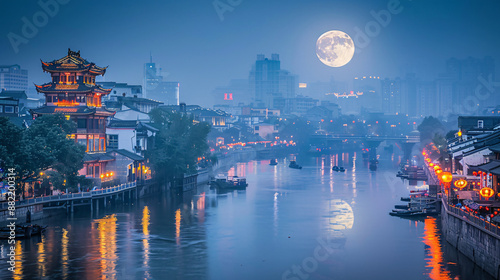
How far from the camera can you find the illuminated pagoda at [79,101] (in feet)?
234

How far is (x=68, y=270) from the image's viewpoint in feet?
134

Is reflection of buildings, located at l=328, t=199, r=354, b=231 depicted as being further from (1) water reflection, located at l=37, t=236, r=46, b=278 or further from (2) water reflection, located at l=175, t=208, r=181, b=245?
(1) water reflection, located at l=37, t=236, r=46, b=278

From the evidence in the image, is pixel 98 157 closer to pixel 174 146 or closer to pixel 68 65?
pixel 68 65

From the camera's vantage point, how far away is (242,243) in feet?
168

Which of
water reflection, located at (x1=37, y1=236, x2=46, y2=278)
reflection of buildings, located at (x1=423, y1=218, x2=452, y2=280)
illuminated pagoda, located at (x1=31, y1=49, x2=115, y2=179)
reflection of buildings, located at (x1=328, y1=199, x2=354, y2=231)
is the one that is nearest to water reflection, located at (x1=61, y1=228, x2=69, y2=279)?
water reflection, located at (x1=37, y1=236, x2=46, y2=278)

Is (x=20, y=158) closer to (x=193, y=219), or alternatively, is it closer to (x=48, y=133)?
(x=48, y=133)

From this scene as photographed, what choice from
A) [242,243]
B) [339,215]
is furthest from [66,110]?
[339,215]

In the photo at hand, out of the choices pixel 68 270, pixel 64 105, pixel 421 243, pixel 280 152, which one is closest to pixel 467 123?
pixel 421 243

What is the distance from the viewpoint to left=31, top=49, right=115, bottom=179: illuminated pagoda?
71312 mm

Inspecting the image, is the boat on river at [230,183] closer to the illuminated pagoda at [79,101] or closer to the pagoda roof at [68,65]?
the illuminated pagoda at [79,101]

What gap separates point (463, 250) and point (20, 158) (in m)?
38.5

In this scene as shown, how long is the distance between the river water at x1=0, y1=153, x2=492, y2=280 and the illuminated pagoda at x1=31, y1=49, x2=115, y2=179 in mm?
9469

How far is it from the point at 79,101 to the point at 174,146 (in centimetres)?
1489

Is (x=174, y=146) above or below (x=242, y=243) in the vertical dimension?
above
